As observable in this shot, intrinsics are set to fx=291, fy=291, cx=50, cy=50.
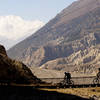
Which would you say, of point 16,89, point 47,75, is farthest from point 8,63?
point 47,75

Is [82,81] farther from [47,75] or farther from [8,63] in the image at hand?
[8,63]

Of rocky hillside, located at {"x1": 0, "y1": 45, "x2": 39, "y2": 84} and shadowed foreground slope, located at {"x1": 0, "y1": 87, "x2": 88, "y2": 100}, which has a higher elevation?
rocky hillside, located at {"x1": 0, "y1": 45, "x2": 39, "y2": 84}

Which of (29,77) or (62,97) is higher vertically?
(29,77)

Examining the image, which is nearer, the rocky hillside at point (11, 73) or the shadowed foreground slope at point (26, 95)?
the shadowed foreground slope at point (26, 95)

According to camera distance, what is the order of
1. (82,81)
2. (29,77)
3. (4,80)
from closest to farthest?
(4,80)
(29,77)
(82,81)

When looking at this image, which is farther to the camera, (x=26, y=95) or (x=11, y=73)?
(x=11, y=73)

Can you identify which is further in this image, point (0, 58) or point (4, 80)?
point (0, 58)

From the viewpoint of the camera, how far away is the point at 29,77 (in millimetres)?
49781

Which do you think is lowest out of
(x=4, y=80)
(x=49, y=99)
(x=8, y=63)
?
(x=49, y=99)

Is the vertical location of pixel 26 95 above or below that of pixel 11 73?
below

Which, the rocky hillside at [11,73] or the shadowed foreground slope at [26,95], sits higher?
the rocky hillside at [11,73]

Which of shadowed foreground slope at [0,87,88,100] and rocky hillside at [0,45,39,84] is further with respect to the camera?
rocky hillside at [0,45,39,84]

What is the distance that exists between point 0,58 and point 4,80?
13.4 ft

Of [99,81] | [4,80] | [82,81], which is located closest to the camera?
[4,80]
